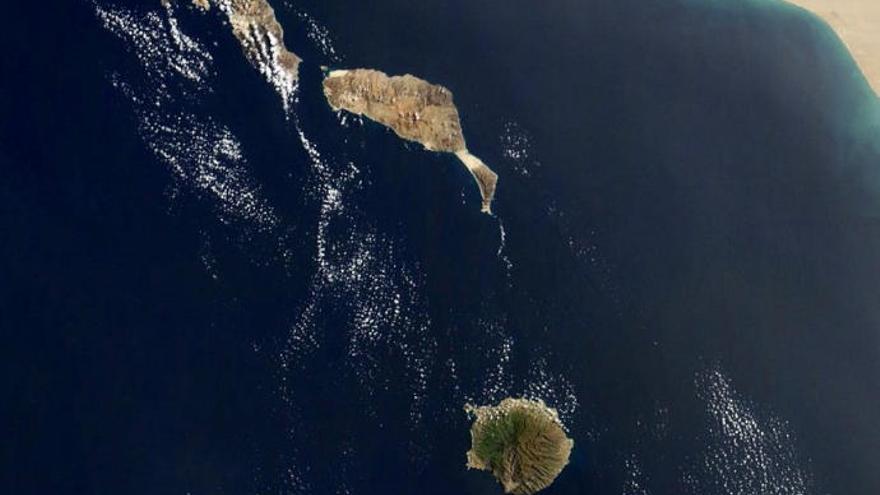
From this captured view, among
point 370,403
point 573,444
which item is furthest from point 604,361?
point 370,403

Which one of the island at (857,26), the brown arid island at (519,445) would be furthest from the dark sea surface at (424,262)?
the island at (857,26)

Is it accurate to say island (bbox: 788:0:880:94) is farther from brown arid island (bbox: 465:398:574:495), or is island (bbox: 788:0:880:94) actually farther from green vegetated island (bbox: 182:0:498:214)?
brown arid island (bbox: 465:398:574:495)

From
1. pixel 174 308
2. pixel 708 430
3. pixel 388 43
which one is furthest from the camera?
pixel 388 43

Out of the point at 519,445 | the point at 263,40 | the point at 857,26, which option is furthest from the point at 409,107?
the point at 857,26

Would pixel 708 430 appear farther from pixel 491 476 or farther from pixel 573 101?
pixel 573 101

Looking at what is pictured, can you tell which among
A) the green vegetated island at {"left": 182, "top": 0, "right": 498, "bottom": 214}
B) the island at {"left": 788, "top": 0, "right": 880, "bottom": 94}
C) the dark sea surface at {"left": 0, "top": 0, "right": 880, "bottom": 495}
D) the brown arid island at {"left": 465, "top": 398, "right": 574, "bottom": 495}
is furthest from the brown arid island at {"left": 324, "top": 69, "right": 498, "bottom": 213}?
the island at {"left": 788, "top": 0, "right": 880, "bottom": 94}
